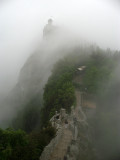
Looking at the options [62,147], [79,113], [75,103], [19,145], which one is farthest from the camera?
[75,103]

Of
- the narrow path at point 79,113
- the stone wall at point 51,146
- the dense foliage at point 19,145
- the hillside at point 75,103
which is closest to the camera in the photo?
the dense foliage at point 19,145

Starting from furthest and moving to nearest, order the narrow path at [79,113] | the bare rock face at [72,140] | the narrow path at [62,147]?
the narrow path at [79,113] → the bare rock face at [72,140] → the narrow path at [62,147]

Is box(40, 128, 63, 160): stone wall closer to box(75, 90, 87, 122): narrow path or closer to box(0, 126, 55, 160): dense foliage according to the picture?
box(0, 126, 55, 160): dense foliage

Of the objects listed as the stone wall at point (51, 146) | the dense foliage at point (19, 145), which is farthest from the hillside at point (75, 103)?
the stone wall at point (51, 146)

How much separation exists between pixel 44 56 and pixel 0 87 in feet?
117

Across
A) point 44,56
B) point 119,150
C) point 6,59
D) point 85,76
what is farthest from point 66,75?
point 6,59

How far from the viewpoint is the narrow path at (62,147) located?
90.1 ft

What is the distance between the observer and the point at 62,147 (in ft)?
96.7

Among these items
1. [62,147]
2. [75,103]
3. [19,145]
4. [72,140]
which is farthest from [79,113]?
[19,145]

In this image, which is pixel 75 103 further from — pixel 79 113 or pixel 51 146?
pixel 51 146

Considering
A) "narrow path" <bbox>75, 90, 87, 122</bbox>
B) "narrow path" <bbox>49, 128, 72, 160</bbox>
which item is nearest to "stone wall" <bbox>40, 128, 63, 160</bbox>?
"narrow path" <bbox>49, 128, 72, 160</bbox>

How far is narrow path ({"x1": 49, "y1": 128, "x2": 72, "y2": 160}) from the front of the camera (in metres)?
27.5

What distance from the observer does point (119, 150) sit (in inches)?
1425

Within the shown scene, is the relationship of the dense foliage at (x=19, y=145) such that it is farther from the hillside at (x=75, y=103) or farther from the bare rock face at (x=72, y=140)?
the bare rock face at (x=72, y=140)
